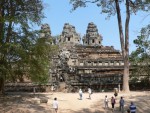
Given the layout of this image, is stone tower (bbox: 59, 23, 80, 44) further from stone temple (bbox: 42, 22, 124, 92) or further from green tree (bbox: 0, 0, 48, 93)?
green tree (bbox: 0, 0, 48, 93)

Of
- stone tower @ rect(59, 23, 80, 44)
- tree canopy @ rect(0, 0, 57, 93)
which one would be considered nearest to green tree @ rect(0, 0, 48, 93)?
tree canopy @ rect(0, 0, 57, 93)

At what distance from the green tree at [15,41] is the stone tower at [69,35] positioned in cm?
3817

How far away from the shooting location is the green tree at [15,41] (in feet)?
92.2

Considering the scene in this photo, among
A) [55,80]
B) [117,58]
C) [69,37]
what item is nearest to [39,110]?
[55,80]

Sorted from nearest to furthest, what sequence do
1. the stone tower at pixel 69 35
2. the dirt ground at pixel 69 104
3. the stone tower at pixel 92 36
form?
1. the dirt ground at pixel 69 104
2. the stone tower at pixel 69 35
3. the stone tower at pixel 92 36

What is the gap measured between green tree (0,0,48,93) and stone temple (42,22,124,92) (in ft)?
11.8

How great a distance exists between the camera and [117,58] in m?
50.9

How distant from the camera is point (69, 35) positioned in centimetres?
7100

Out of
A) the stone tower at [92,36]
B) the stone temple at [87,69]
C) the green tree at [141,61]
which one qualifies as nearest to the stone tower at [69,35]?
the stone tower at [92,36]

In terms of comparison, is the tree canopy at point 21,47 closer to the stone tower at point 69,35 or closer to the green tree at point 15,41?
the green tree at point 15,41

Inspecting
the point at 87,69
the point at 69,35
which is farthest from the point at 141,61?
the point at 69,35

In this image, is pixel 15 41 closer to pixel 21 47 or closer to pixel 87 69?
pixel 21 47

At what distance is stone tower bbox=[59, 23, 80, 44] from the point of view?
2779 inches

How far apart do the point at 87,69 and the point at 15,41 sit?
18.1 metres
